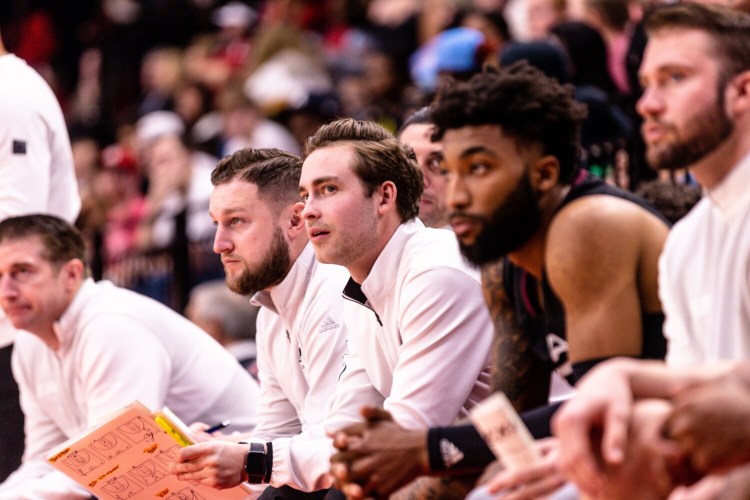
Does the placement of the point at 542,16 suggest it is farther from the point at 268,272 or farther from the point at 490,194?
the point at 490,194

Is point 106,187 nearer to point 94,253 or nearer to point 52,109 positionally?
point 94,253

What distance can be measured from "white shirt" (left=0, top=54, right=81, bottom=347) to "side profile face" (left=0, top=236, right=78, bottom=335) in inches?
8.6

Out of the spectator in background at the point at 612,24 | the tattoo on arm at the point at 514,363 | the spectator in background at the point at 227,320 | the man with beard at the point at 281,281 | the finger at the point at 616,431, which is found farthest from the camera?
the spectator in background at the point at 227,320

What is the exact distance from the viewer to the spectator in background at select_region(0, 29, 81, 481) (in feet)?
16.4

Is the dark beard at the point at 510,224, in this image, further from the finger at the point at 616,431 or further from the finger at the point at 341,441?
the finger at the point at 616,431

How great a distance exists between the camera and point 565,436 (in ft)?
6.82

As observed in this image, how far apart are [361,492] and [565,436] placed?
3.13ft

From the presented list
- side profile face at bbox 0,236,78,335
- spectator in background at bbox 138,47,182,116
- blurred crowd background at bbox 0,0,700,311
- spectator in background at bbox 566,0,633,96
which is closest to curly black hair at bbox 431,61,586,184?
A: blurred crowd background at bbox 0,0,700,311

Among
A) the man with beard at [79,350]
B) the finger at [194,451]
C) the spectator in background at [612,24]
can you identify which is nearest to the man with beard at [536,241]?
the finger at [194,451]

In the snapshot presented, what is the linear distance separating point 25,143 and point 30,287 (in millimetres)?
595

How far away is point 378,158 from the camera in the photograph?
3912 millimetres

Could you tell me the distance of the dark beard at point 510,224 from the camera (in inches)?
117

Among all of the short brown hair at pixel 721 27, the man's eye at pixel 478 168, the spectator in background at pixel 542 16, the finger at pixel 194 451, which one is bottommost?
the finger at pixel 194 451

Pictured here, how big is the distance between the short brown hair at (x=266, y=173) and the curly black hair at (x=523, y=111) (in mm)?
1325
